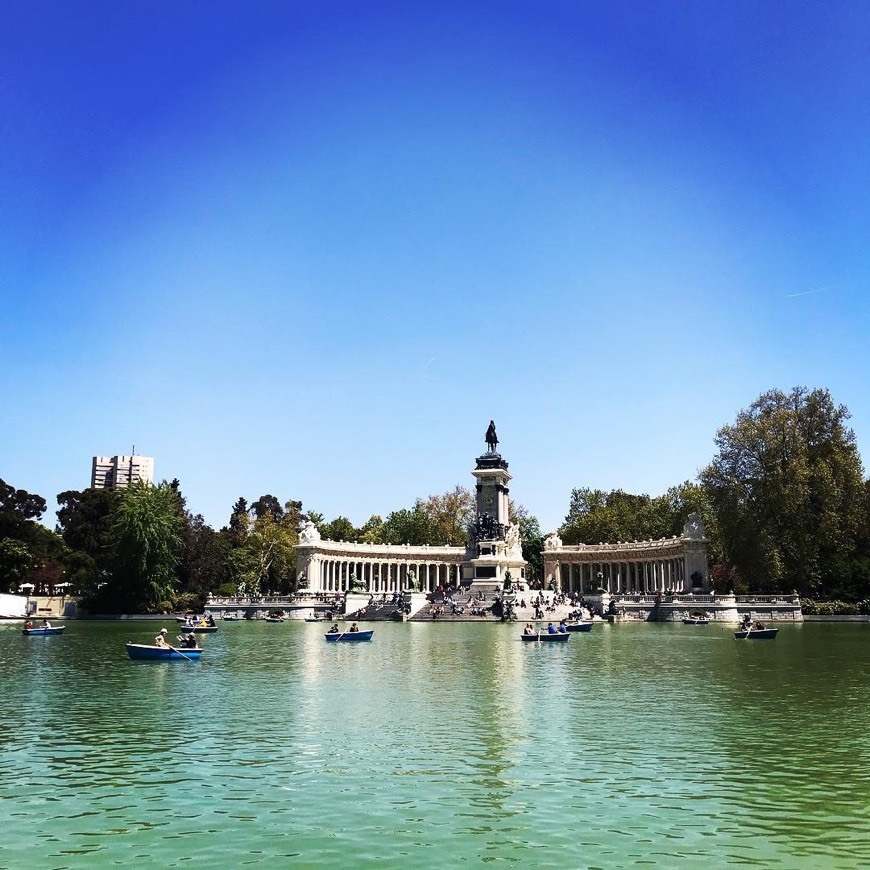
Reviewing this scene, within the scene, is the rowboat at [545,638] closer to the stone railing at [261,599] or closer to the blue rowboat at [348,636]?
the blue rowboat at [348,636]

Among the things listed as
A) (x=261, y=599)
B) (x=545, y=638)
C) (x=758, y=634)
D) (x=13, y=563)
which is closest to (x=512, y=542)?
(x=261, y=599)

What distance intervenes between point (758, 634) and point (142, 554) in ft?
159

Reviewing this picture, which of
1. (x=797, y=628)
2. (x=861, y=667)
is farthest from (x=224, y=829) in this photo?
(x=797, y=628)

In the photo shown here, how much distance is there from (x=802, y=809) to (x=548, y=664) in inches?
849

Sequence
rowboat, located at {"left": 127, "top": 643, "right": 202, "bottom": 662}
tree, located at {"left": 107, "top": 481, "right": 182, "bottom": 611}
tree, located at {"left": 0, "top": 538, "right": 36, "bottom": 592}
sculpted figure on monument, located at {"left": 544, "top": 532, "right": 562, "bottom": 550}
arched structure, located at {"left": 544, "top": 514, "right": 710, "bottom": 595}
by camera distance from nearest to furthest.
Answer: rowboat, located at {"left": 127, "top": 643, "right": 202, "bottom": 662} < tree, located at {"left": 107, "top": 481, "right": 182, "bottom": 611} < tree, located at {"left": 0, "top": 538, "right": 36, "bottom": 592} < arched structure, located at {"left": 544, "top": 514, "right": 710, "bottom": 595} < sculpted figure on monument, located at {"left": 544, "top": 532, "right": 562, "bottom": 550}

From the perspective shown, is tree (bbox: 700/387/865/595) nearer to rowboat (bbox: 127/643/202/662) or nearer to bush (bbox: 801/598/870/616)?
bush (bbox: 801/598/870/616)

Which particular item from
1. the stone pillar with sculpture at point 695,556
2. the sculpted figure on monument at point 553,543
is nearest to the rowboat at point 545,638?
the stone pillar with sculpture at point 695,556

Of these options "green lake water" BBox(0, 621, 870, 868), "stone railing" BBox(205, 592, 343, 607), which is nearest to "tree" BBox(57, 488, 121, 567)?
"stone railing" BBox(205, 592, 343, 607)

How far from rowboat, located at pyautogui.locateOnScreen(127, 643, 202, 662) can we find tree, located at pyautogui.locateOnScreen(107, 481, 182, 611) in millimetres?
39117

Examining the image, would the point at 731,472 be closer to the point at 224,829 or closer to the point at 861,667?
the point at 861,667

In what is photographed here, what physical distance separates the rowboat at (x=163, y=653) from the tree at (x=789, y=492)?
50.6 meters

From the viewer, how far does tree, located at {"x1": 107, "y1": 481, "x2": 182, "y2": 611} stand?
7394 centimetres

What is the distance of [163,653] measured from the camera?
35.8 meters

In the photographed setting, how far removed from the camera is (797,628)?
60.6 meters
